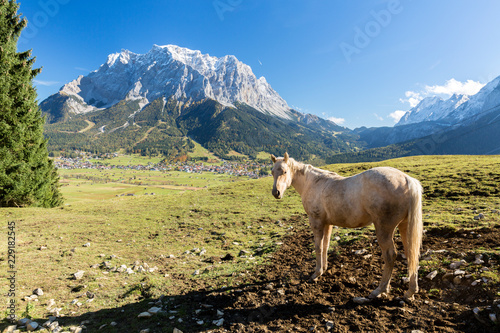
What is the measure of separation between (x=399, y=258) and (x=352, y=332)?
4.27m

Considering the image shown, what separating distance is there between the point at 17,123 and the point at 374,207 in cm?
2694

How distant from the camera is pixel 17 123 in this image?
18344 millimetres

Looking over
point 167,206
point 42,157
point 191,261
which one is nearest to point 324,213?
point 191,261

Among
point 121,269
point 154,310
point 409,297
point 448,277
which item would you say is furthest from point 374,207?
point 121,269

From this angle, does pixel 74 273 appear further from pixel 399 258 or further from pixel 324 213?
pixel 399 258

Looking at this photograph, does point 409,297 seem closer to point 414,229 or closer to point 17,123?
point 414,229

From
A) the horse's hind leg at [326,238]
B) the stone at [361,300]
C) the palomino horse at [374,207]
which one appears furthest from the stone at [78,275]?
the stone at [361,300]

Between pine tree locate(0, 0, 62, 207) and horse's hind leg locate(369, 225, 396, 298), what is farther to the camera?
pine tree locate(0, 0, 62, 207)

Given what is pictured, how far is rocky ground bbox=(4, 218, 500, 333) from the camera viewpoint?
15.1 ft

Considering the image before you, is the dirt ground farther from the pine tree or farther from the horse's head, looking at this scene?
the pine tree

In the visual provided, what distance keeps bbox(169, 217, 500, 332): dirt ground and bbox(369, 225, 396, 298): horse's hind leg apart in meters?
0.25

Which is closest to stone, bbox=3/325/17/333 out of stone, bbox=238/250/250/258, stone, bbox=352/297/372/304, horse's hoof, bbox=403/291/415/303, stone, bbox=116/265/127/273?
stone, bbox=116/265/127/273

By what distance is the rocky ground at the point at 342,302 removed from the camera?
15.1ft

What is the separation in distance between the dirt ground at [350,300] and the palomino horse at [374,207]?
0.52 meters
